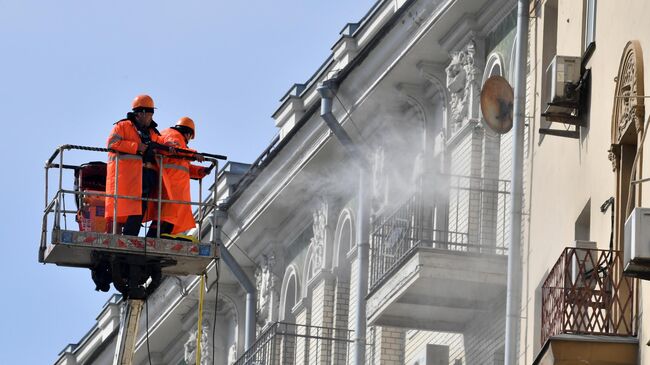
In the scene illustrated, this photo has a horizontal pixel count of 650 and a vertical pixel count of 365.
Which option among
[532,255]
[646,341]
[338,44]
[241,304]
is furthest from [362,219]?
[646,341]

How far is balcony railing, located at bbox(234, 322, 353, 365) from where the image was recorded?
96.8 feet

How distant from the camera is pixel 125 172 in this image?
867 inches

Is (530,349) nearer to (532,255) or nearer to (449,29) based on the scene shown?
(532,255)

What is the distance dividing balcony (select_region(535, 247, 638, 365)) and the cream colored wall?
0.25 metres

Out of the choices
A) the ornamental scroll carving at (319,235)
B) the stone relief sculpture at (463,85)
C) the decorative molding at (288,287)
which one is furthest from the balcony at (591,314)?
the decorative molding at (288,287)

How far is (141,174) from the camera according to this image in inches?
869

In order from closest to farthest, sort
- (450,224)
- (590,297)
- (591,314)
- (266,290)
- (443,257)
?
(590,297) < (591,314) < (443,257) < (450,224) < (266,290)

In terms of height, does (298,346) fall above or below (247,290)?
below

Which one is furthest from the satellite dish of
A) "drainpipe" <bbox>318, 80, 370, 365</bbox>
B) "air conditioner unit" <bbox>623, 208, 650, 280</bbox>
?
"air conditioner unit" <bbox>623, 208, 650, 280</bbox>

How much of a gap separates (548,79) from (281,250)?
11.5 metres

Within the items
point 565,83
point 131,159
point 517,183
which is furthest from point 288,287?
point 565,83

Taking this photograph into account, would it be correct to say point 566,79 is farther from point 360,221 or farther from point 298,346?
point 298,346

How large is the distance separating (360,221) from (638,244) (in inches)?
426

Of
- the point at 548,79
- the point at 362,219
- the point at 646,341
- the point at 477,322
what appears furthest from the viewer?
the point at 362,219
